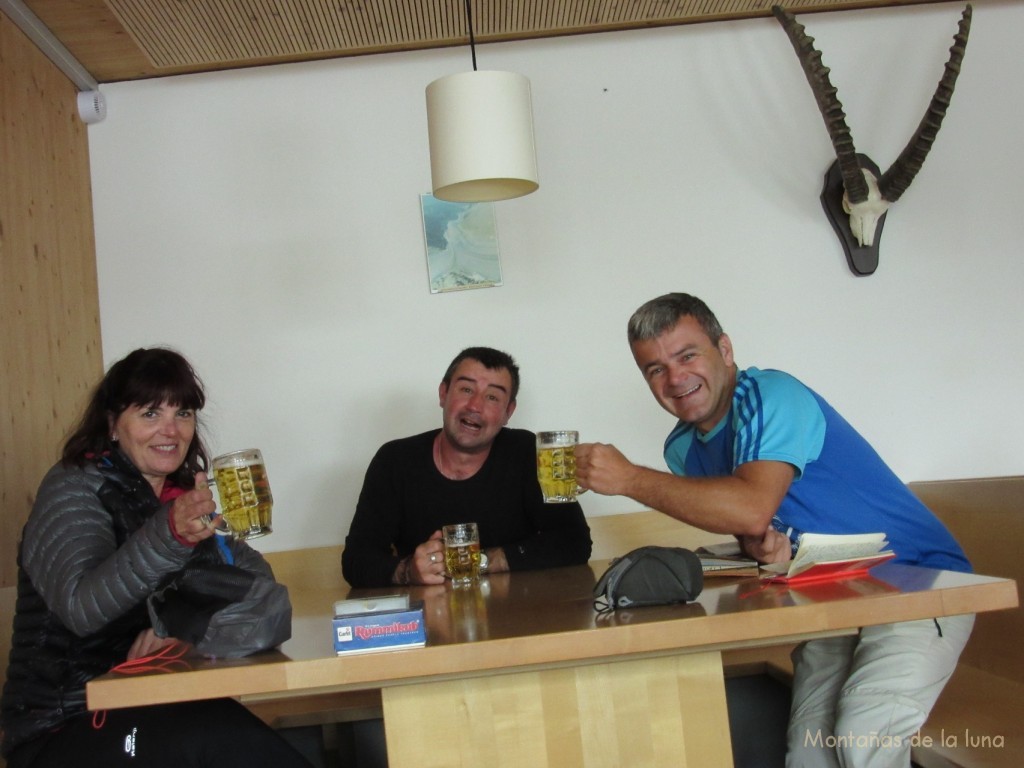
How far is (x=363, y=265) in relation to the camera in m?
3.72

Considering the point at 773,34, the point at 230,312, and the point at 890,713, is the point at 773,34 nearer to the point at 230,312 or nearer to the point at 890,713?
the point at 230,312

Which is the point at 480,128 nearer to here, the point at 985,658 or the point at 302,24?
the point at 302,24

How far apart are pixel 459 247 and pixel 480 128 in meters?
1.53

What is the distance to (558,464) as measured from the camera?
2164mm

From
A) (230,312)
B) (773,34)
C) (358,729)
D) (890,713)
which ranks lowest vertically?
(358,729)

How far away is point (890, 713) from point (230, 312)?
2.61m

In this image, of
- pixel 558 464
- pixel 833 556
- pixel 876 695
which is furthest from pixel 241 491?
pixel 876 695

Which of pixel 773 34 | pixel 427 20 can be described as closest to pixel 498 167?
pixel 427 20

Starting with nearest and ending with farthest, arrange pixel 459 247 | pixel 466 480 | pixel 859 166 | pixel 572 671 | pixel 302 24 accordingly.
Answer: pixel 572 671
pixel 466 480
pixel 302 24
pixel 859 166
pixel 459 247

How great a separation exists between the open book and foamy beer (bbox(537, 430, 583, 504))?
491 mm

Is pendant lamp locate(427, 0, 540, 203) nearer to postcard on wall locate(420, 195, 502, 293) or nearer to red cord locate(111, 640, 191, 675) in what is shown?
red cord locate(111, 640, 191, 675)

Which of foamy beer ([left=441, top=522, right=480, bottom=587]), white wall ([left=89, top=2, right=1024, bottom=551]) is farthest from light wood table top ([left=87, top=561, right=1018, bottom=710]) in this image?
white wall ([left=89, top=2, right=1024, bottom=551])

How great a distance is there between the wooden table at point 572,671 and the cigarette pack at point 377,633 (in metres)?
0.02

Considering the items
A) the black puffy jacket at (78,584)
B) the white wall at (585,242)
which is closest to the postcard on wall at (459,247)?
the white wall at (585,242)
